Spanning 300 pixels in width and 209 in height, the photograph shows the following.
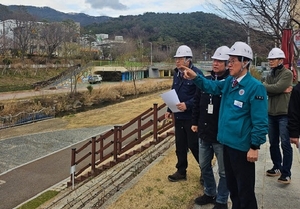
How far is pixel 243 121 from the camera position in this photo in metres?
2.46

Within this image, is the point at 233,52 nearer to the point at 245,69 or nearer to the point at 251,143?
the point at 245,69

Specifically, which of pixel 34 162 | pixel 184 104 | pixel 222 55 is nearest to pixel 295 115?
pixel 222 55

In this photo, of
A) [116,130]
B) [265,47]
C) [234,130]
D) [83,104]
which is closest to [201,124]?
[234,130]

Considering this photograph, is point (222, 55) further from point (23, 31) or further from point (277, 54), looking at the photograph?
point (23, 31)

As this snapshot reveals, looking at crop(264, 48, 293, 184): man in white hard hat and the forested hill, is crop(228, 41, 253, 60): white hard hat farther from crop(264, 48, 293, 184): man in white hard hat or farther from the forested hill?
the forested hill

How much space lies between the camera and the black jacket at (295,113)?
2702mm

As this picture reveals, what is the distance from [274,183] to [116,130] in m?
3.76

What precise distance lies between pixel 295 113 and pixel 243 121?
61 centimetres

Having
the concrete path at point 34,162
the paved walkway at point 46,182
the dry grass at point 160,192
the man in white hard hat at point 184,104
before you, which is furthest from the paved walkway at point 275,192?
the concrete path at point 34,162

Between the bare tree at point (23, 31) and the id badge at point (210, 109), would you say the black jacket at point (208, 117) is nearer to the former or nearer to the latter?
the id badge at point (210, 109)

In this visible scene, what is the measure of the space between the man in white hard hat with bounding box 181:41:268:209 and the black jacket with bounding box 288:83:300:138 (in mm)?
487

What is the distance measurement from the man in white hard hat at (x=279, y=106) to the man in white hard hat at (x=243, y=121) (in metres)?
1.24

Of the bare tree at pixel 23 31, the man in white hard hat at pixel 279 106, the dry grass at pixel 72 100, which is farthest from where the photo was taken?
the bare tree at pixel 23 31

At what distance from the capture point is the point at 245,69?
8.18 ft
